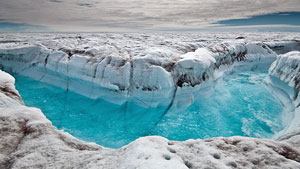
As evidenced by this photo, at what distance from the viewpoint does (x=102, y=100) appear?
25.1ft

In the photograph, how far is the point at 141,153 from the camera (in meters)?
1.96

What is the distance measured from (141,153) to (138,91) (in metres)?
5.18

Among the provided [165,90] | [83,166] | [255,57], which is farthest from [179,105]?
[255,57]

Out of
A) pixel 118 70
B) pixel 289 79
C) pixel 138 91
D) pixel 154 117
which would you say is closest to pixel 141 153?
pixel 154 117

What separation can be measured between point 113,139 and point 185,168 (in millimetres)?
4298

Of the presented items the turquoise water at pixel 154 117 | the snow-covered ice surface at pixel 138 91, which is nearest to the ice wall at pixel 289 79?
the snow-covered ice surface at pixel 138 91

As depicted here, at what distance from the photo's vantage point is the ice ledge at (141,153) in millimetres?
1944

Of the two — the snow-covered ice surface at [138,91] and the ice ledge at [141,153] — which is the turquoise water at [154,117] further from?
the ice ledge at [141,153]

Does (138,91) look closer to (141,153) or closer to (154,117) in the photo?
(154,117)

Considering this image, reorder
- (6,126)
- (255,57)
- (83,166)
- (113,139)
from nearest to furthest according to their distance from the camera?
(83,166), (6,126), (113,139), (255,57)

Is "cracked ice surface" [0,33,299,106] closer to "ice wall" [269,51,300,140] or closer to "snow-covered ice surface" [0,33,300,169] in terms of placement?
"snow-covered ice surface" [0,33,300,169]

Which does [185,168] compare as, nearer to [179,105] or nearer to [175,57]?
[179,105]

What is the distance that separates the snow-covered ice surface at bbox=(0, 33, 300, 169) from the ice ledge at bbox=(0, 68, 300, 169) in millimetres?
11

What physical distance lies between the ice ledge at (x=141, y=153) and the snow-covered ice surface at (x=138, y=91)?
0.01 m
